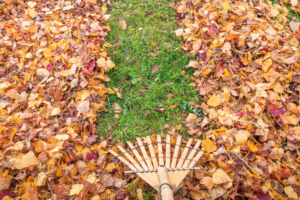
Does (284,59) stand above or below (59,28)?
below

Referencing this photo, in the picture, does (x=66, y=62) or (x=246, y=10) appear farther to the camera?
(x=246, y=10)

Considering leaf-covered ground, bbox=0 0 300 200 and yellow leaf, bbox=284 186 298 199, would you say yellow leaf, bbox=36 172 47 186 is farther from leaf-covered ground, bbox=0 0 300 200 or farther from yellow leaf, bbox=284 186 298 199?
yellow leaf, bbox=284 186 298 199

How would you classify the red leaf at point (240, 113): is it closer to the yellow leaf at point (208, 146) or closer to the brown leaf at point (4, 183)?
the yellow leaf at point (208, 146)

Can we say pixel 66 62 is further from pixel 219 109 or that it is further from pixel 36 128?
pixel 219 109

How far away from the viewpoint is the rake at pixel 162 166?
1418mm

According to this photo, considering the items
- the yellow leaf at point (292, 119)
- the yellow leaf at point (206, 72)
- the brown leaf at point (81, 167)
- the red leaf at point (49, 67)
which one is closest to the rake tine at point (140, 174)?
the brown leaf at point (81, 167)

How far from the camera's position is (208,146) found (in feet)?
5.87

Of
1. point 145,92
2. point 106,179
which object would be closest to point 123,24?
point 145,92

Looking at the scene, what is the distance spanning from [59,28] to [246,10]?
2.45 m

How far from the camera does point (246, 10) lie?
262 centimetres

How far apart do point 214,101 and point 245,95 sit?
0.32 metres

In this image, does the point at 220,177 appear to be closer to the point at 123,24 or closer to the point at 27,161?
the point at 27,161

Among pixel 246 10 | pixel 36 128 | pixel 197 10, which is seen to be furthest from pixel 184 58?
→ pixel 36 128

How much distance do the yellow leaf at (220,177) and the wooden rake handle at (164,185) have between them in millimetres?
420
